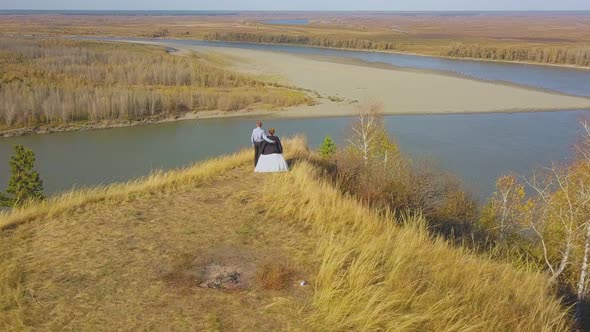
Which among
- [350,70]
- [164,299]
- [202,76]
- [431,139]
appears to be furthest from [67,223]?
[350,70]

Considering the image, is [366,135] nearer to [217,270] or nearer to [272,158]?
[272,158]

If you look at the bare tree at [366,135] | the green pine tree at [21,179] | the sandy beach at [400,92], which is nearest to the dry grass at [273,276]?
the bare tree at [366,135]

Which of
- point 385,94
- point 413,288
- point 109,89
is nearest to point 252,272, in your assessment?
point 413,288

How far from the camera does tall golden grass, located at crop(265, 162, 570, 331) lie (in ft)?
16.5

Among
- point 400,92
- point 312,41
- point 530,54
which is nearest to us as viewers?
point 400,92

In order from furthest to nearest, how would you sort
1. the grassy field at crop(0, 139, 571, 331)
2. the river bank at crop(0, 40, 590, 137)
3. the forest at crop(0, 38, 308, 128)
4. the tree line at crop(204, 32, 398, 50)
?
the tree line at crop(204, 32, 398, 50) < the river bank at crop(0, 40, 590, 137) < the forest at crop(0, 38, 308, 128) < the grassy field at crop(0, 139, 571, 331)

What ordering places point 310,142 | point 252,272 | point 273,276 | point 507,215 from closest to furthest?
point 273,276
point 252,272
point 507,215
point 310,142

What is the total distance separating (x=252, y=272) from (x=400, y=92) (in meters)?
47.4

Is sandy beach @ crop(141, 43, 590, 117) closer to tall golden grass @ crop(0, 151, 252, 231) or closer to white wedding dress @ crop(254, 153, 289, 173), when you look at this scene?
tall golden grass @ crop(0, 151, 252, 231)

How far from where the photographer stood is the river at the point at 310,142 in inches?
992

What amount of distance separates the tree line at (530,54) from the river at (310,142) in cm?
4273

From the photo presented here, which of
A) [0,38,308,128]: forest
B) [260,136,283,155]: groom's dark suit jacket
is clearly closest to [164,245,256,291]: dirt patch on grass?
[260,136,283,155]: groom's dark suit jacket

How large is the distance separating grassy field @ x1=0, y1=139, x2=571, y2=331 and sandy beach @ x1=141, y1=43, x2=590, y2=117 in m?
32.9

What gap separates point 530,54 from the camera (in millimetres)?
82625
